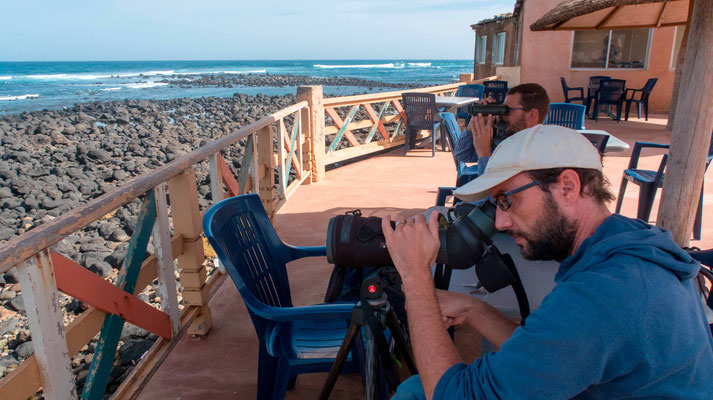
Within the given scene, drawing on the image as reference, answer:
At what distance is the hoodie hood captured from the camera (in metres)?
0.88

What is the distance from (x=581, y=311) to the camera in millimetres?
825

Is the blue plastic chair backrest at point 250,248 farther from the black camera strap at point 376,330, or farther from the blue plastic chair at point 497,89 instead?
the blue plastic chair at point 497,89

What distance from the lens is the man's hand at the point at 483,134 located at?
275 centimetres

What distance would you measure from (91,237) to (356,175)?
3358mm

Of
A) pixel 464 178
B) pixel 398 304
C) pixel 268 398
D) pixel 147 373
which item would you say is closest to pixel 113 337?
pixel 147 373

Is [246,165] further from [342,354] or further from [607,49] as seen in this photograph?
[607,49]

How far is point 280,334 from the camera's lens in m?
1.86

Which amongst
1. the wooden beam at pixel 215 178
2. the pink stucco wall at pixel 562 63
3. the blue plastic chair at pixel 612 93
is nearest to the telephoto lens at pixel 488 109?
the wooden beam at pixel 215 178

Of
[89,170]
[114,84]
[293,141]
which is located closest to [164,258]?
[293,141]

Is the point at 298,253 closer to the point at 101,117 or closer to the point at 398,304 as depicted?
the point at 398,304

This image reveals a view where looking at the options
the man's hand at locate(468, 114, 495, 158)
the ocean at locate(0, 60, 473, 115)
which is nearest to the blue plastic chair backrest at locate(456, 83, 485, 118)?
the man's hand at locate(468, 114, 495, 158)

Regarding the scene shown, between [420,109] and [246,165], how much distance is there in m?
4.84

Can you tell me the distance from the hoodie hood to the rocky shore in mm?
2911

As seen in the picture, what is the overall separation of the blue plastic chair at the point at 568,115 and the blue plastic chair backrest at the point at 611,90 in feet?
19.8
